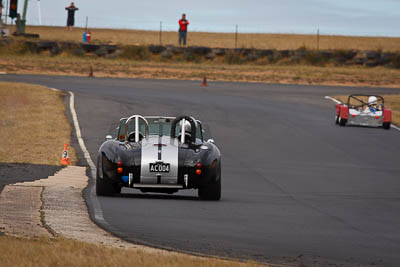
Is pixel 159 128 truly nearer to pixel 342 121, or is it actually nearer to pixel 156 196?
pixel 156 196

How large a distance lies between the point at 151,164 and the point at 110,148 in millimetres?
830

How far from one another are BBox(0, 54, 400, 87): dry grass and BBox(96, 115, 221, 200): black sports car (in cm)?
3941

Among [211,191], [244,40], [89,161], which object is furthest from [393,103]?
[244,40]

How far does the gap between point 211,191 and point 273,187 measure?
3.80 meters

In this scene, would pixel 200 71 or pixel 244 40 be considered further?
pixel 244 40

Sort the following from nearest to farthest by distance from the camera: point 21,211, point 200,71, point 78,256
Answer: point 78,256 < point 21,211 < point 200,71

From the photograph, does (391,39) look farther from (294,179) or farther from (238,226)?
(238,226)

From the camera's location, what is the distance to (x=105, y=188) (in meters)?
13.5

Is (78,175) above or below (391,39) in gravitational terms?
below

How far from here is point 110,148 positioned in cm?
1327

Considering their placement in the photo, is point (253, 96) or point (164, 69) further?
point (164, 69)

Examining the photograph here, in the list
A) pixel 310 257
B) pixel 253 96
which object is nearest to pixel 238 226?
pixel 310 257

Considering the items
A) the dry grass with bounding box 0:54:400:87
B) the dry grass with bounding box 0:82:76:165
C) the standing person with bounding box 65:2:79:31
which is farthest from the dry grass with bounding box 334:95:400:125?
the standing person with bounding box 65:2:79:31

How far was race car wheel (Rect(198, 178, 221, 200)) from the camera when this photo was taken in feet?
44.3
